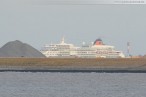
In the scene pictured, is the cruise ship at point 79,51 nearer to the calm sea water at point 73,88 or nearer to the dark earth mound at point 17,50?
the dark earth mound at point 17,50

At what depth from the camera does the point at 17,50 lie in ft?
560

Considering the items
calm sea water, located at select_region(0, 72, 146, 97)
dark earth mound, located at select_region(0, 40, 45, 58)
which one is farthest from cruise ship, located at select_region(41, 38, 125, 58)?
calm sea water, located at select_region(0, 72, 146, 97)

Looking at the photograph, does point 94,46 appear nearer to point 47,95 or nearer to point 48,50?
point 48,50

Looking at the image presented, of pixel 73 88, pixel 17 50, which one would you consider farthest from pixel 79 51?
pixel 73 88

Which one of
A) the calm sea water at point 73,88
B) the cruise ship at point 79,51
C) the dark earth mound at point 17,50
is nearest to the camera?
the calm sea water at point 73,88

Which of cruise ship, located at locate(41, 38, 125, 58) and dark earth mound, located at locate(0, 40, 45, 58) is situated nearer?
dark earth mound, located at locate(0, 40, 45, 58)

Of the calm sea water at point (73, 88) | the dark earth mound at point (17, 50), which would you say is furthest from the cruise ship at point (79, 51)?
the calm sea water at point (73, 88)

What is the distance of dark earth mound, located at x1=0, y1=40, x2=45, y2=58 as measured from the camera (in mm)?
169250

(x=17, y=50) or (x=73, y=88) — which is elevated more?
(x=17, y=50)

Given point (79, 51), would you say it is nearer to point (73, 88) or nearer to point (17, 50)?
point (17, 50)

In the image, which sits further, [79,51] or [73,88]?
[79,51]

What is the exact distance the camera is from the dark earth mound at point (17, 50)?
555ft

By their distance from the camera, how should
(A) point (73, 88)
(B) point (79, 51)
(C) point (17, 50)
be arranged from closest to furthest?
(A) point (73, 88) → (C) point (17, 50) → (B) point (79, 51)

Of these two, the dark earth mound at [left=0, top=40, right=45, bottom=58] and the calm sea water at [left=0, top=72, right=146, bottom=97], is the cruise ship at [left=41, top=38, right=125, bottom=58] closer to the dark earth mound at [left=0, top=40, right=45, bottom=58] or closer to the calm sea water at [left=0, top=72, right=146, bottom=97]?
the dark earth mound at [left=0, top=40, right=45, bottom=58]
